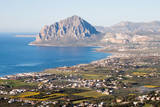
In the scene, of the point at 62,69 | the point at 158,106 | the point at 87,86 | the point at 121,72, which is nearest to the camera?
the point at 158,106

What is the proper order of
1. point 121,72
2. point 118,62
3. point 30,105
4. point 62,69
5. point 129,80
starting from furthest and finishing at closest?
point 118,62, point 62,69, point 121,72, point 129,80, point 30,105

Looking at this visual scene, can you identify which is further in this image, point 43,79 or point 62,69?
point 62,69

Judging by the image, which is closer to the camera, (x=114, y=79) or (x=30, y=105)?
(x=30, y=105)

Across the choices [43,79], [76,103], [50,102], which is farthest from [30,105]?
[43,79]

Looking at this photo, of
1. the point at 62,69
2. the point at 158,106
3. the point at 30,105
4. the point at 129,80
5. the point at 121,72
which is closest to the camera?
the point at 158,106

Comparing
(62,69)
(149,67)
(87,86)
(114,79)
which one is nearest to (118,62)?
(149,67)

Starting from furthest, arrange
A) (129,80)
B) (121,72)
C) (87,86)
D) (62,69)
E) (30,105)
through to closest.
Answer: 1. (62,69)
2. (121,72)
3. (129,80)
4. (87,86)
5. (30,105)

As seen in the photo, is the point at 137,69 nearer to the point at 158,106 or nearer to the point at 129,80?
the point at 129,80

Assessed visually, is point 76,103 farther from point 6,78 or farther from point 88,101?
point 6,78

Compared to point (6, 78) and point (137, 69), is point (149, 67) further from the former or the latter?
point (6, 78)
